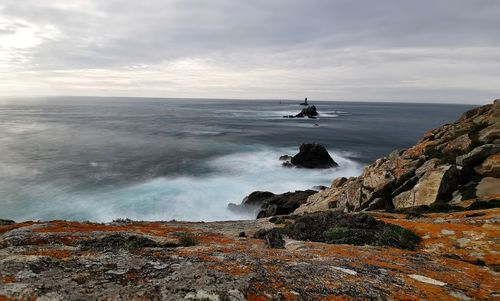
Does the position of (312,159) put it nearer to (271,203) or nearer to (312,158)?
(312,158)

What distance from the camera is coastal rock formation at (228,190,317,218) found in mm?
34906

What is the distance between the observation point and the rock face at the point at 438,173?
20.9 metres

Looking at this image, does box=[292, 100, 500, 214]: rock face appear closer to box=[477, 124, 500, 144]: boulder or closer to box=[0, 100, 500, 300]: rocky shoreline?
box=[477, 124, 500, 144]: boulder

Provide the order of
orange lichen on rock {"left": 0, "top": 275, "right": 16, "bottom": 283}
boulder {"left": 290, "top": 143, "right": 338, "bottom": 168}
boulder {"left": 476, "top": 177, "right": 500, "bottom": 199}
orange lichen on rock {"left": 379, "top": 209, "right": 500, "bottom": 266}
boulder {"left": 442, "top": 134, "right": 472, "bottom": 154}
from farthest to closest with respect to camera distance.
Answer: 1. boulder {"left": 290, "top": 143, "right": 338, "bottom": 168}
2. boulder {"left": 442, "top": 134, "right": 472, "bottom": 154}
3. boulder {"left": 476, "top": 177, "right": 500, "bottom": 199}
4. orange lichen on rock {"left": 379, "top": 209, "right": 500, "bottom": 266}
5. orange lichen on rock {"left": 0, "top": 275, "right": 16, "bottom": 283}

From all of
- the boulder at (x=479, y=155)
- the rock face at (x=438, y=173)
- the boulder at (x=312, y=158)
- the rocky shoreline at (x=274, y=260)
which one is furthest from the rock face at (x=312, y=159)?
the rocky shoreline at (x=274, y=260)

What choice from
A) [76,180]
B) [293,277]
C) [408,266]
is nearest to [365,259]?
[408,266]

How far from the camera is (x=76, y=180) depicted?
171ft

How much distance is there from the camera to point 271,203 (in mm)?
37844

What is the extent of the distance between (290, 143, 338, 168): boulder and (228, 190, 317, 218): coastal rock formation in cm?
2211

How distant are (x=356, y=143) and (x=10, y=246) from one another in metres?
91.9

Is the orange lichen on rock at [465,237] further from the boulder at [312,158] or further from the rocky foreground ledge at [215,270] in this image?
the boulder at [312,158]

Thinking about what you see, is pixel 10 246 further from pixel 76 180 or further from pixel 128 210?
pixel 76 180

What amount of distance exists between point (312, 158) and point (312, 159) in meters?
0.20

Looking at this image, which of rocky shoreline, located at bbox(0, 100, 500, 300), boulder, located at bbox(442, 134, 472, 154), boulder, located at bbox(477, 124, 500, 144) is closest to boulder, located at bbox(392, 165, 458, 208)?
rocky shoreline, located at bbox(0, 100, 500, 300)
